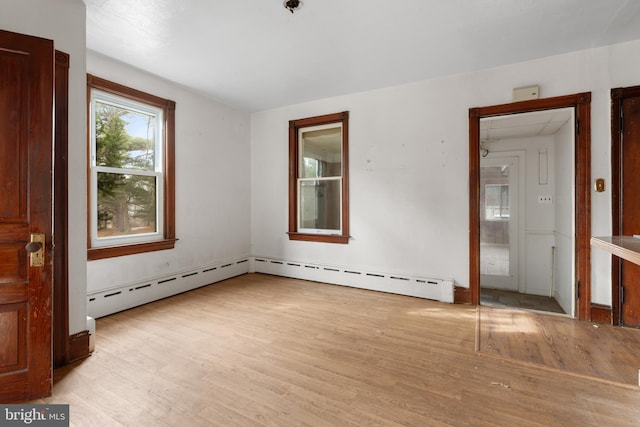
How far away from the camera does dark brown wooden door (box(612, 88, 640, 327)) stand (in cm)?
287

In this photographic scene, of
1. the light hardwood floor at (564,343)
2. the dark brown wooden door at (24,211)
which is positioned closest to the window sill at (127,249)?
the dark brown wooden door at (24,211)

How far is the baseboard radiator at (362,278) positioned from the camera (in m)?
3.75

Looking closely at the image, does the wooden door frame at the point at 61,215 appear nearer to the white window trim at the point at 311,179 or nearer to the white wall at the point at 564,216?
the white window trim at the point at 311,179

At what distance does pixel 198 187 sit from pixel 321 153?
194cm

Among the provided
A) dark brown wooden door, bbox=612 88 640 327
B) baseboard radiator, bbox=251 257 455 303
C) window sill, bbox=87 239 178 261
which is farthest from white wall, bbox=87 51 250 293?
dark brown wooden door, bbox=612 88 640 327

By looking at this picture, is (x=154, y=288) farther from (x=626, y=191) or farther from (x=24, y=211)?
(x=626, y=191)

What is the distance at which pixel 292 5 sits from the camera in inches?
92.5

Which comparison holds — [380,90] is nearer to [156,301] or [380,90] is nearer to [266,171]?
[266,171]

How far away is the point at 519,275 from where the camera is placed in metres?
4.86

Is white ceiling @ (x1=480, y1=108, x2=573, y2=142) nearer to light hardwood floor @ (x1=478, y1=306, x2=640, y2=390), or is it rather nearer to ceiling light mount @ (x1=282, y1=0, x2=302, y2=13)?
light hardwood floor @ (x1=478, y1=306, x2=640, y2=390)

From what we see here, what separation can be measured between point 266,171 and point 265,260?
1.53 metres

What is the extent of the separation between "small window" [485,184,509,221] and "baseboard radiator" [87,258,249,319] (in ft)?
14.6

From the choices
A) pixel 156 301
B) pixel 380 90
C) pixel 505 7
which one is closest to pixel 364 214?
pixel 380 90

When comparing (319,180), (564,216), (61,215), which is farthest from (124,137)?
(564,216)
